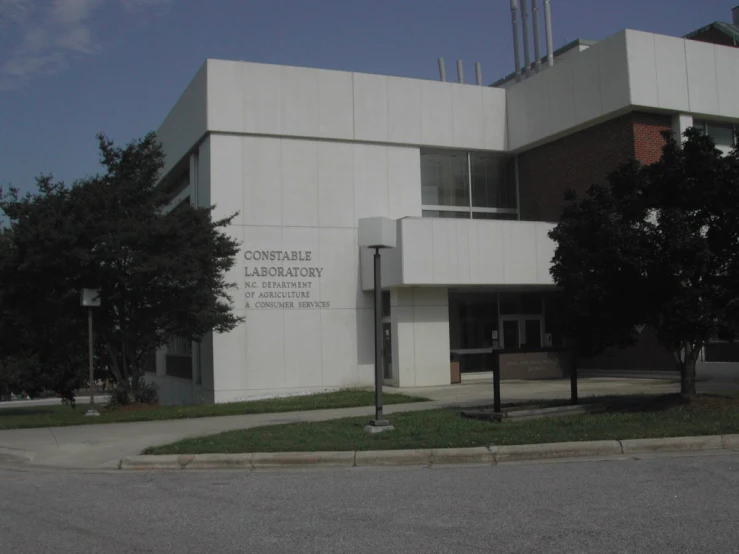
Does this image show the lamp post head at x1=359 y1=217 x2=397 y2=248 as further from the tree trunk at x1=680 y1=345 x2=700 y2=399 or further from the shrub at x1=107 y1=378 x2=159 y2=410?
the shrub at x1=107 y1=378 x2=159 y2=410

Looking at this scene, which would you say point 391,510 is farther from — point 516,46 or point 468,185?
point 516,46

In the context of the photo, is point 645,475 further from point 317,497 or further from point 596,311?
point 596,311

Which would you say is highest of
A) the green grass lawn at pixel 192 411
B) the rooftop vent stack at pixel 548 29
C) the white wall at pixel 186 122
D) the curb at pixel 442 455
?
the rooftop vent stack at pixel 548 29

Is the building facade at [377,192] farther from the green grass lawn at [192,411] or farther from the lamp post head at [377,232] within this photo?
the lamp post head at [377,232]

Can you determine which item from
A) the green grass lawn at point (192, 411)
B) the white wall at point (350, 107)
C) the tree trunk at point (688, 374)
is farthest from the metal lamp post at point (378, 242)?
the white wall at point (350, 107)

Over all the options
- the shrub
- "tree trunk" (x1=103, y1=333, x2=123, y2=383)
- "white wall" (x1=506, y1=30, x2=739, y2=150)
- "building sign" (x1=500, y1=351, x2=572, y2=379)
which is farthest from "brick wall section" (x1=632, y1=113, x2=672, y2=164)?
"tree trunk" (x1=103, y1=333, x2=123, y2=383)

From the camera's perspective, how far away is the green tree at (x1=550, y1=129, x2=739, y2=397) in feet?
42.0

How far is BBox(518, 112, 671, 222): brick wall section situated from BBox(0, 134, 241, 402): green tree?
11.8 m

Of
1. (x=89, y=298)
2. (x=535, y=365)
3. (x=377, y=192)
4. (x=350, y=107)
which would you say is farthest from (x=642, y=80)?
(x=89, y=298)

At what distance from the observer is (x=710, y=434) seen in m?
10.9

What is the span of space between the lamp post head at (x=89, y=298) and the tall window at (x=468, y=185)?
1280 centimetres

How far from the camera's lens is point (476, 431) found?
11812mm

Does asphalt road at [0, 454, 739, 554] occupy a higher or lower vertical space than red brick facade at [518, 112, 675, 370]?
lower

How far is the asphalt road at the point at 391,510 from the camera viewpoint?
20.8 feet
